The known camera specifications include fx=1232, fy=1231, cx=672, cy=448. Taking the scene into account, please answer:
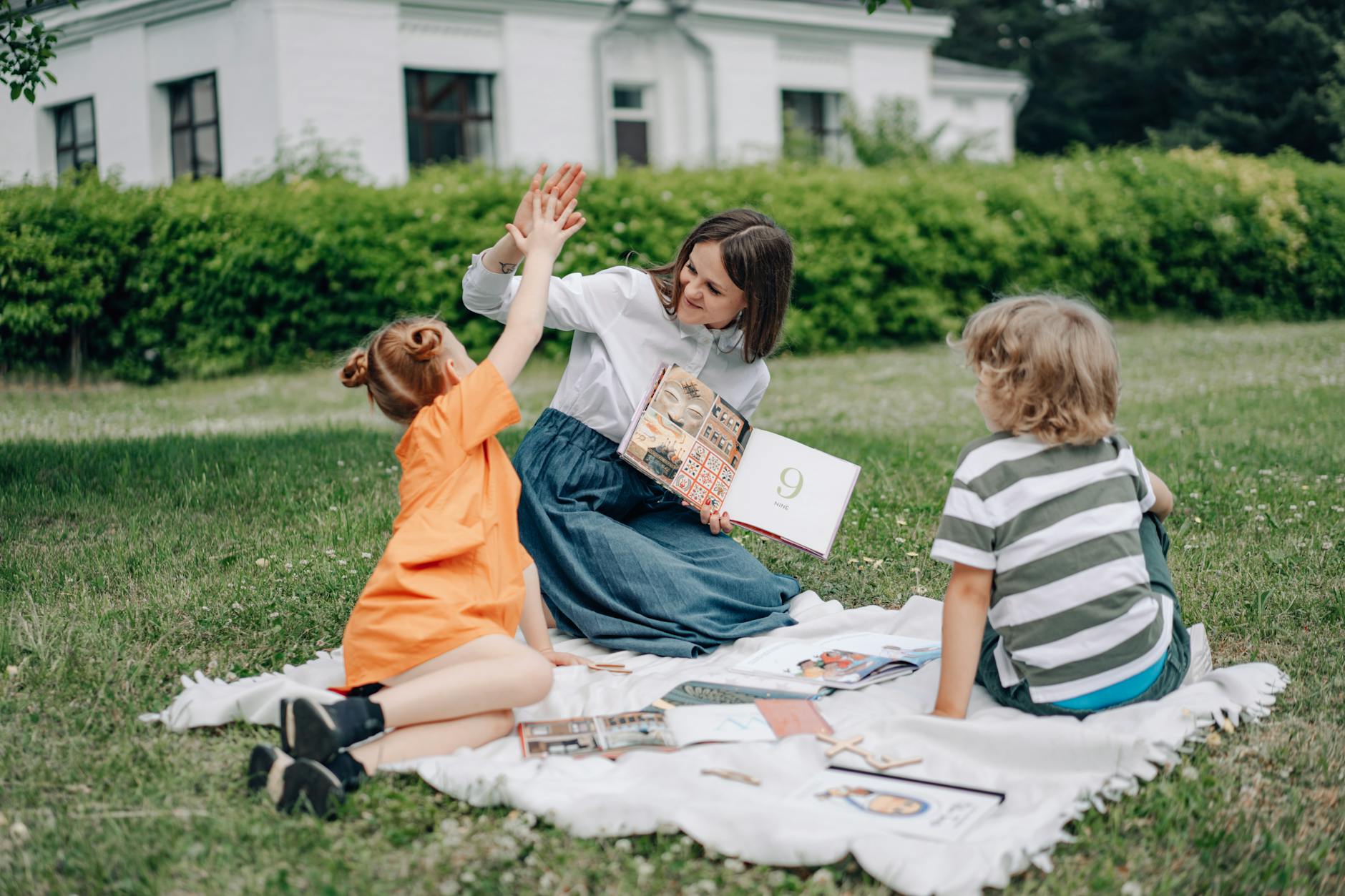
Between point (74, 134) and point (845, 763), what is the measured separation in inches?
649

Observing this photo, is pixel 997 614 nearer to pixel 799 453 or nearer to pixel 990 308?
pixel 990 308

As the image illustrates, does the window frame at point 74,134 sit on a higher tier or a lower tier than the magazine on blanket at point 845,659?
higher

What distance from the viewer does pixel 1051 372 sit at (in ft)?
9.49

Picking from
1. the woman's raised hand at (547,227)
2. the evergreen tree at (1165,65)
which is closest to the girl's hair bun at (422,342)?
the woman's raised hand at (547,227)

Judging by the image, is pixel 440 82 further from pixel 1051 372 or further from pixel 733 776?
pixel 733 776

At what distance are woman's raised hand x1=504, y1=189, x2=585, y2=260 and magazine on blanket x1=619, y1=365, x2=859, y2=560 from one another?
62 centimetres

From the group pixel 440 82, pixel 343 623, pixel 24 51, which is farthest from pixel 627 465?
pixel 440 82

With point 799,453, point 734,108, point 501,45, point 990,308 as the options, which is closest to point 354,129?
point 501,45

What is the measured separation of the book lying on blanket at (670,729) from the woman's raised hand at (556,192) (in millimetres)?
1385

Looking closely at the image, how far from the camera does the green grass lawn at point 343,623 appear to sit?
94.0 inches

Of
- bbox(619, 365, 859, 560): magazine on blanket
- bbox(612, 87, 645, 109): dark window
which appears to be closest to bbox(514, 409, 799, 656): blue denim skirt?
bbox(619, 365, 859, 560): magazine on blanket

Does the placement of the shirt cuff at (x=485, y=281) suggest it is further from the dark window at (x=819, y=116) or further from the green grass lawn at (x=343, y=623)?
the dark window at (x=819, y=116)

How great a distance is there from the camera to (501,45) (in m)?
16.4

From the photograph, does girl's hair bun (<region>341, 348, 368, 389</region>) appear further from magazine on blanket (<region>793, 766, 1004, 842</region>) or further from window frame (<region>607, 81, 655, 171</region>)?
window frame (<region>607, 81, 655, 171</region>)
